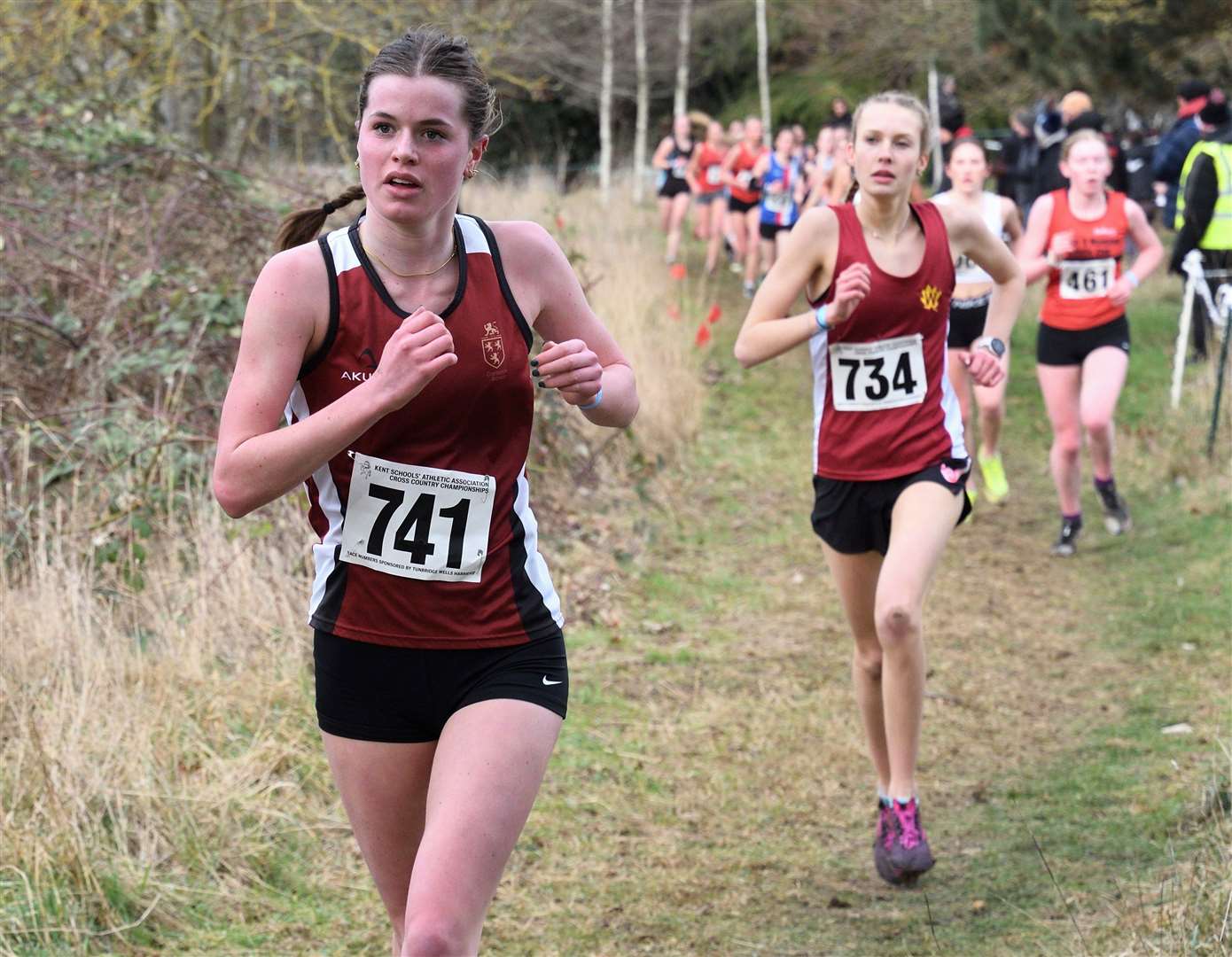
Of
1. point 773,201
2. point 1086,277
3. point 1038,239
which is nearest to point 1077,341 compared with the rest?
point 1086,277

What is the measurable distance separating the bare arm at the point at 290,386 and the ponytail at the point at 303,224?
0.39 meters

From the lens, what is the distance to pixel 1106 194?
783 centimetres

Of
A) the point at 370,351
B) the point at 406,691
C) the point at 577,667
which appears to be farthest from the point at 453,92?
the point at 577,667

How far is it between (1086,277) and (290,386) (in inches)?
231

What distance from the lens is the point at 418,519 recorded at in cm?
267

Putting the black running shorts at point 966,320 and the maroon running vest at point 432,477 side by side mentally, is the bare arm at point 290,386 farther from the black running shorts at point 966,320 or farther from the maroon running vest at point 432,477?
the black running shorts at point 966,320

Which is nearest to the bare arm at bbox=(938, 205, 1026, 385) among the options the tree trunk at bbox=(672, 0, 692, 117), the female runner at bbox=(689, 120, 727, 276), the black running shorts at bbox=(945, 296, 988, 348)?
the black running shorts at bbox=(945, 296, 988, 348)

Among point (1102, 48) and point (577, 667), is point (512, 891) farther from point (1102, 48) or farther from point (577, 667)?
point (1102, 48)

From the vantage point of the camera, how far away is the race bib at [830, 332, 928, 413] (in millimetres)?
4309

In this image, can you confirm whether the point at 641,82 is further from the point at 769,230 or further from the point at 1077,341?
the point at 1077,341

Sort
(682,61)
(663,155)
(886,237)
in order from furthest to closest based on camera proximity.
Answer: (682,61) → (663,155) → (886,237)

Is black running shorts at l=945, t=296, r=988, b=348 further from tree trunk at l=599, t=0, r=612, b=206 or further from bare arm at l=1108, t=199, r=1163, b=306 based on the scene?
tree trunk at l=599, t=0, r=612, b=206

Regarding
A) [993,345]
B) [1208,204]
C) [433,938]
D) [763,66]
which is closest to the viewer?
[433,938]

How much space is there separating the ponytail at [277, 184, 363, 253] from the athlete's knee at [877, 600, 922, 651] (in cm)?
184
